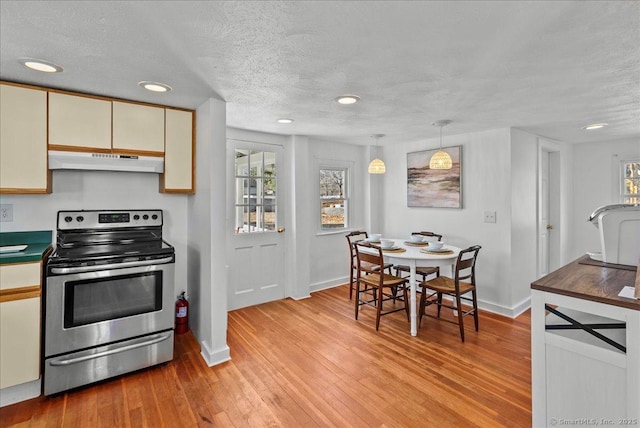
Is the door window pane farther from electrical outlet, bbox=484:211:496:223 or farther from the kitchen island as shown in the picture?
the kitchen island

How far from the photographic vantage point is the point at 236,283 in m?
3.81

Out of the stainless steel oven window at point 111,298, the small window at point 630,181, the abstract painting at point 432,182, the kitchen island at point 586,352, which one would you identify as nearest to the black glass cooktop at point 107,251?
the stainless steel oven window at point 111,298

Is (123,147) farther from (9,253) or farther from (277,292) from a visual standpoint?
(277,292)

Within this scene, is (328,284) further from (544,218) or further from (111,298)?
(544,218)

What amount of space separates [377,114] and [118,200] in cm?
256

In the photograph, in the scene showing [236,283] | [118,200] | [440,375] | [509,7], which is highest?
[509,7]

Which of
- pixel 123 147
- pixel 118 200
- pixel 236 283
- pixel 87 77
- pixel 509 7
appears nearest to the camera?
pixel 509 7

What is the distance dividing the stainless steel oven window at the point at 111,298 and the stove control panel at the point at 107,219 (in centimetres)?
68

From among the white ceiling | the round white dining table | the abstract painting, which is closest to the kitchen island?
the white ceiling

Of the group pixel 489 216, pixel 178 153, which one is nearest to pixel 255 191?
pixel 178 153

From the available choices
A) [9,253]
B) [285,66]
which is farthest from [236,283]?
[285,66]

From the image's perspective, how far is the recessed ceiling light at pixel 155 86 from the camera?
220cm

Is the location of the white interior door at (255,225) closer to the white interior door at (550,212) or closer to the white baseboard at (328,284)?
the white baseboard at (328,284)

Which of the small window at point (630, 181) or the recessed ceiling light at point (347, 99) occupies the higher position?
the recessed ceiling light at point (347, 99)
